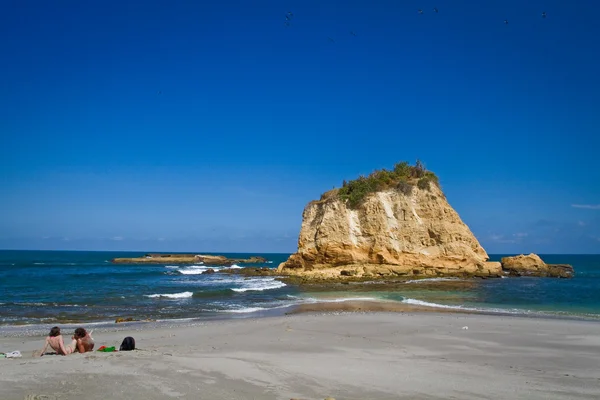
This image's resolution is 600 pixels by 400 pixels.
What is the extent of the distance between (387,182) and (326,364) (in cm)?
3798

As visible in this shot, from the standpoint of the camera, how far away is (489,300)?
85.4ft

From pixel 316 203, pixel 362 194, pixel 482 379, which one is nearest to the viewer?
pixel 482 379

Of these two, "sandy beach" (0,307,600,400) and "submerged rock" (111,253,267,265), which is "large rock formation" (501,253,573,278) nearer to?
"sandy beach" (0,307,600,400)

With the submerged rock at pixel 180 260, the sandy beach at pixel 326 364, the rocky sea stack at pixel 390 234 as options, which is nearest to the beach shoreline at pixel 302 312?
the sandy beach at pixel 326 364

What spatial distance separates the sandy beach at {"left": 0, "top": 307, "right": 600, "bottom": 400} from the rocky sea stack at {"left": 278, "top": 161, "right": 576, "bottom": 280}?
26.5m

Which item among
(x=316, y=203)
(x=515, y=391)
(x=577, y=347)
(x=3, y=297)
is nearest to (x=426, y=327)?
(x=577, y=347)

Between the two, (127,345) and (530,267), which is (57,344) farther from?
(530,267)

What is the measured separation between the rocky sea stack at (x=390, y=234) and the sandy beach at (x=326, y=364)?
86.8ft

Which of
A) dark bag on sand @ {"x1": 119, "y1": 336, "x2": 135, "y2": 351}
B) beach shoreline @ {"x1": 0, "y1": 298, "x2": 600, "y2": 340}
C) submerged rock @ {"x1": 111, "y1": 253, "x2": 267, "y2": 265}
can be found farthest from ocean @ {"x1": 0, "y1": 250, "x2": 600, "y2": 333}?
submerged rock @ {"x1": 111, "y1": 253, "x2": 267, "y2": 265}

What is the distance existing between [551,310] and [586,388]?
53.8 ft

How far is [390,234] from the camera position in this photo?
4312cm

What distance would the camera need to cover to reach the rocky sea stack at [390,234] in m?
43.0

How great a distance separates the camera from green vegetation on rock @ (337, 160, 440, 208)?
44656 millimetres

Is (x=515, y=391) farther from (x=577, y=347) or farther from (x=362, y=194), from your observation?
(x=362, y=194)
